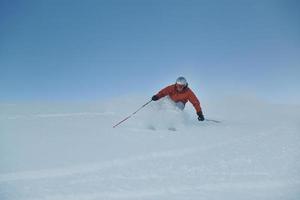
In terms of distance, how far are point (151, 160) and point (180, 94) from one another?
4.59 m

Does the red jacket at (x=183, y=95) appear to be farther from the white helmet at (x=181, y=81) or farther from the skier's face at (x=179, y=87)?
the white helmet at (x=181, y=81)

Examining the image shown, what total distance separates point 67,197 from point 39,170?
144 cm

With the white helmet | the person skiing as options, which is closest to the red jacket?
the person skiing

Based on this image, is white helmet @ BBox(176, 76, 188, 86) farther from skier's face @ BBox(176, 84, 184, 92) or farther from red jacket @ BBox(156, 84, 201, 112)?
red jacket @ BBox(156, 84, 201, 112)

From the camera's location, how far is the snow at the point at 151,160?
5613mm

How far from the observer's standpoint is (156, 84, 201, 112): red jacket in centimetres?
1163

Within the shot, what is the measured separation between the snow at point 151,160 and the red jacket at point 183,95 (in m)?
Answer: 0.30

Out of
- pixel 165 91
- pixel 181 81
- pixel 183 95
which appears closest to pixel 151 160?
pixel 181 81

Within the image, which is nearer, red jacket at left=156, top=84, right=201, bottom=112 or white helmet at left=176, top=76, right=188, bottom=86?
white helmet at left=176, top=76, right=188, bottom=86

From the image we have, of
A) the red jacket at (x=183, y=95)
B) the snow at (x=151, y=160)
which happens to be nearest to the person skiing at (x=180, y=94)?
the red jacket at (x=183, y=95)

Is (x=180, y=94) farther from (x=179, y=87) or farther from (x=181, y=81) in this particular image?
(x=181, y=81)

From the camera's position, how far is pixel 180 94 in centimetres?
1165

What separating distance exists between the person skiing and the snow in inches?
10.9

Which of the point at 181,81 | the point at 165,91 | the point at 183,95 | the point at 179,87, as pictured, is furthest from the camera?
the point at 165,91
